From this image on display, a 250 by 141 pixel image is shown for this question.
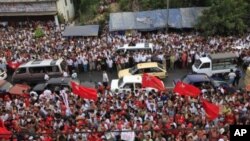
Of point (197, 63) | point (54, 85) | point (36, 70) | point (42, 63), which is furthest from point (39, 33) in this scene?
point (197, 63)

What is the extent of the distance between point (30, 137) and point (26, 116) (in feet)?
7.24

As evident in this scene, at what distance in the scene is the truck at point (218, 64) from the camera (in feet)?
82.8

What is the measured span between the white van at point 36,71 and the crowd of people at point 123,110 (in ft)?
6.24

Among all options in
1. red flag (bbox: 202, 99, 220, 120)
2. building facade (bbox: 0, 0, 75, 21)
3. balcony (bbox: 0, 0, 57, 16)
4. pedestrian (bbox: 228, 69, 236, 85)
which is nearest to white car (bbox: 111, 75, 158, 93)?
pedestrian (bbox: 228, 69, 236, 85)

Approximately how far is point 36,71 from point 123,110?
7978 mm

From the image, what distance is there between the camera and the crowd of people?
1747 cm

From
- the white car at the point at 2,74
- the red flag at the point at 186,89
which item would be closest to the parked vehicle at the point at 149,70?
the red flag at the point at 186,89

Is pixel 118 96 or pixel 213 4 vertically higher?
pixel 213 4

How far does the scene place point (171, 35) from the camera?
1203 inches

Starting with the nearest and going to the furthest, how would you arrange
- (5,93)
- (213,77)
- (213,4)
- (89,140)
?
1. (89,140)
2. (5,93)
3. (213,77)
4. (213,4)

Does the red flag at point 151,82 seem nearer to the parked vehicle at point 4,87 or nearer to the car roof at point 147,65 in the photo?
the car roof at point 147,65

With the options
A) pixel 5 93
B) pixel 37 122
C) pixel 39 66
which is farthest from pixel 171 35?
pixel 37 122

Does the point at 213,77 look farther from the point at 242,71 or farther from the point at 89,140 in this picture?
the point at 89,140

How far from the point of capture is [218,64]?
83.2 feet
